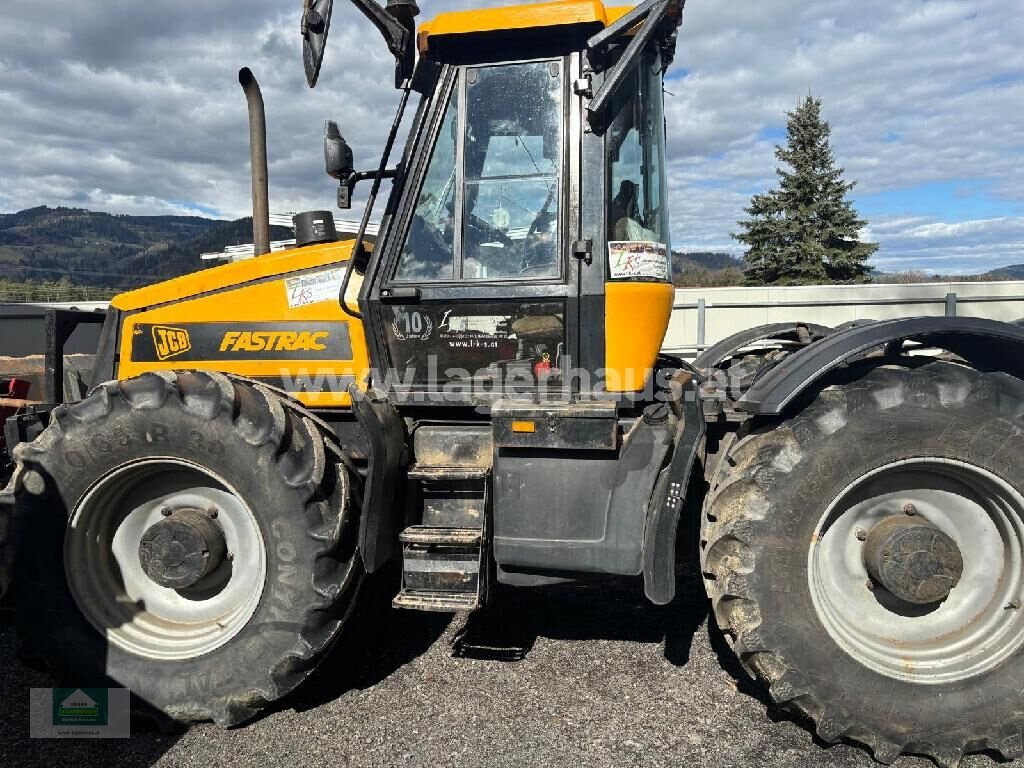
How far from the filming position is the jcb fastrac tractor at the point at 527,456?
2910 millimetres

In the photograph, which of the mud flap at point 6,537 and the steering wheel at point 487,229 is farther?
the steering wheel at point 487,229

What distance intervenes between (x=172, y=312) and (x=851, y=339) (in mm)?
3373

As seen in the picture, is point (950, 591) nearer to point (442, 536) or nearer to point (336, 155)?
point (442, 536)

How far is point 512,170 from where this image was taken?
335 cm

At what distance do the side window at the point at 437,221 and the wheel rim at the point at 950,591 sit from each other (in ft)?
6.75

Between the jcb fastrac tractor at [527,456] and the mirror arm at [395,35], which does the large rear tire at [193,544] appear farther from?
the mirror arm at [395,35]

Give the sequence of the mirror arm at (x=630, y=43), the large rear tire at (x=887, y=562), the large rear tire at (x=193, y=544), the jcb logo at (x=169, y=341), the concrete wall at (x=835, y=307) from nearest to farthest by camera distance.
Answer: the large rear tire at (x=887, y=562) → the mirror arm at (x=630, y=43) → the large rear tire at (x=193, y=544) → the jcb logo at (x=169, y=341) → the concrete wall at (x=835, y=307)

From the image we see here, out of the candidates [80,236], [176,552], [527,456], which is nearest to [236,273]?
[176,552]

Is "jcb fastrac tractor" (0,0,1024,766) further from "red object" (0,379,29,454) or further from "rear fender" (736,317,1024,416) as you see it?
→ "red object" (0,379,29,454)

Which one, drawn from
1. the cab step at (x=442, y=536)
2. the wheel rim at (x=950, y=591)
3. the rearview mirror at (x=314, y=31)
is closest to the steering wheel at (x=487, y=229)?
the rearview mirror at (x=314, y=31)

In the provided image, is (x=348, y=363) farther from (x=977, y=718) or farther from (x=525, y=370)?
(x=977, y=718)

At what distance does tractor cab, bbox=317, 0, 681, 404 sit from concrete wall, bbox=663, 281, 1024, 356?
906cm

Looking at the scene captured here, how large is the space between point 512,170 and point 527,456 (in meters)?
1.34

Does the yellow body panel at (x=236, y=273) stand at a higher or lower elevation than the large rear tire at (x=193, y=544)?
higher
